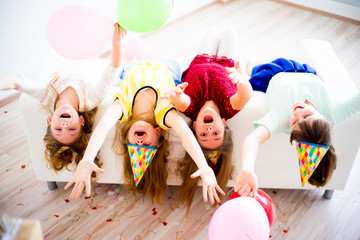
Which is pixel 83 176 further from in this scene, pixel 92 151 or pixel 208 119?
pixel 208 119

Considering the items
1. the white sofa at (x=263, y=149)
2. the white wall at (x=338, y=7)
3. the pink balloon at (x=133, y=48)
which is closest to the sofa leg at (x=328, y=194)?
the white sofa at (x=263, y=149)

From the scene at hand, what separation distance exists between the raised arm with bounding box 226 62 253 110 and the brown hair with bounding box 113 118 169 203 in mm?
417

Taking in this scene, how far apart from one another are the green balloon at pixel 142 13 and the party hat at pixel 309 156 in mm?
854

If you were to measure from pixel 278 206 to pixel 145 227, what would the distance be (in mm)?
761

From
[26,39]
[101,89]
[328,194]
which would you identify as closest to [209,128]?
[101,89]

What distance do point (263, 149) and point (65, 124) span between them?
1.02 meters

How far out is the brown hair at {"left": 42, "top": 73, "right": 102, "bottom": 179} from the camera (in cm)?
167

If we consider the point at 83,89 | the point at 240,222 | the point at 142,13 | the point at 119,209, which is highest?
the point at 142,13

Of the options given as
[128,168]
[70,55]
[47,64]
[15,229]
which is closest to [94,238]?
[128,168]

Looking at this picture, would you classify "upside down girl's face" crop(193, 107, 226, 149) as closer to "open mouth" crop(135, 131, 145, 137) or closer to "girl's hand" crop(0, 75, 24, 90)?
"open mouth" crop(135, 131, 145, 137)

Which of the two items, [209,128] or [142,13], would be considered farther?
[209,128]

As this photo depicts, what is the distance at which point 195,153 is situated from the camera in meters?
1.50

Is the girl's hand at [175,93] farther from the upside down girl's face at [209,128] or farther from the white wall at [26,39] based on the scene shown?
the white wall at [26,39]

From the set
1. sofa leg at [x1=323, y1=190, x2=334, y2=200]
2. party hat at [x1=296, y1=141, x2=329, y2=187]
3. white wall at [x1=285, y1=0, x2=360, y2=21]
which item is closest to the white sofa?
sofa leg at [x1=323, y1=190, x2=334, y2=200]
